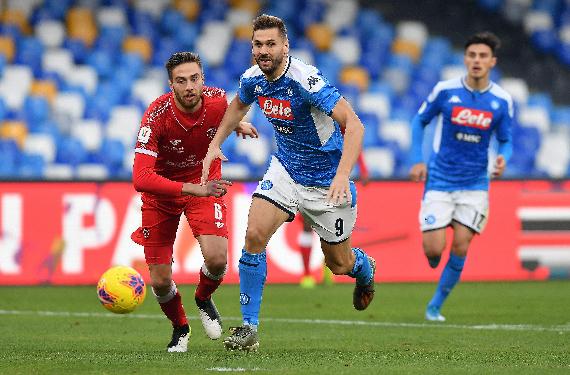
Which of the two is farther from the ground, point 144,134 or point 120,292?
point 144,134

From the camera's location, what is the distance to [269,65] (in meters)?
7.77

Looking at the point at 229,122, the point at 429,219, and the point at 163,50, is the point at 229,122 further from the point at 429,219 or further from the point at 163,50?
the point at 163,50

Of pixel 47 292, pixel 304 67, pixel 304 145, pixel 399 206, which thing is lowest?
pixel 47 292

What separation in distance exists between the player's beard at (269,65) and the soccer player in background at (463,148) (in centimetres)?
358

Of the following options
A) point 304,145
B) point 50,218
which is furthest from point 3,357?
point 50,218

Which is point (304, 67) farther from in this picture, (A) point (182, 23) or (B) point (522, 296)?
(A) point (182, 23)

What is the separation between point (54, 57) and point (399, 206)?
6.38 metres

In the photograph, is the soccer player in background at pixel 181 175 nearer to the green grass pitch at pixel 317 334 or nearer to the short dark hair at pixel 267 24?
the green grass pitch at pixel 317 334

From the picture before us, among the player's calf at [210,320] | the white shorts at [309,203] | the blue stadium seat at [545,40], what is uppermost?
the blue stadium seat at [545,40]

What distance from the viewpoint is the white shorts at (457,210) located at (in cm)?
1130

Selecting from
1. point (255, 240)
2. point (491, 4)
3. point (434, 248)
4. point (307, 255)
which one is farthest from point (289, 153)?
point (491, 4)

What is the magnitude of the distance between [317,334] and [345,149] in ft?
8.14

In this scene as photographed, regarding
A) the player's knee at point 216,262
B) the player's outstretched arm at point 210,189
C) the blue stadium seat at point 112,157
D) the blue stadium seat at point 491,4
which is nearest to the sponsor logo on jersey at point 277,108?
the player's outstretched arm at point 210,189

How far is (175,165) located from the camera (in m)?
8.50
